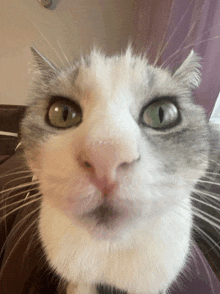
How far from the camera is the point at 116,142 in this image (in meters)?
0.22

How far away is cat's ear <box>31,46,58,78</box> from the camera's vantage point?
0.42m

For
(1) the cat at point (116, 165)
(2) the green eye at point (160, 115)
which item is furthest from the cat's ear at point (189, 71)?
(2) the green eye at point (160, 115)

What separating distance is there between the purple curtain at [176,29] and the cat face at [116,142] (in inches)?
2.0

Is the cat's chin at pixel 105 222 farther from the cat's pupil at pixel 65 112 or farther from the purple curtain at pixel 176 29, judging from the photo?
the purple curtain at pixel 176 29

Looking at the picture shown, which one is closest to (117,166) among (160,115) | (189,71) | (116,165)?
(116,165)

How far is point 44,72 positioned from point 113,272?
18.4 inches

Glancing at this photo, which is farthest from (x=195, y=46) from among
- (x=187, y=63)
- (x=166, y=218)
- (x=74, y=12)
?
(x=166, y=218)

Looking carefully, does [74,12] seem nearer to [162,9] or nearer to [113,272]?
[162,9]

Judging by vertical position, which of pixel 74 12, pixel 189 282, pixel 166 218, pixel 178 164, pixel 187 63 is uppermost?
pixel 74 12

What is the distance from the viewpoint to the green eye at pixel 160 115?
31cm

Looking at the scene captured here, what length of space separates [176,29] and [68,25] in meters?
0.24

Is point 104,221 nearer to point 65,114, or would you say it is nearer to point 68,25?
point 65,114

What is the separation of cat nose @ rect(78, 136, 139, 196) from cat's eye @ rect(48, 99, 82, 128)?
113 mm

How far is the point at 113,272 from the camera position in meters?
0.37
